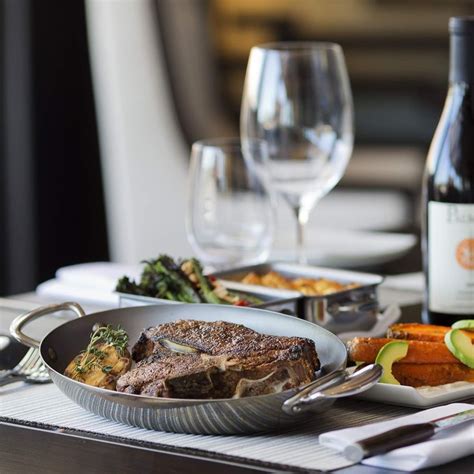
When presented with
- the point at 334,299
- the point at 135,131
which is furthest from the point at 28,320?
the point at 135,131

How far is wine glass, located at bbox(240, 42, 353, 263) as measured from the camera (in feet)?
5.08

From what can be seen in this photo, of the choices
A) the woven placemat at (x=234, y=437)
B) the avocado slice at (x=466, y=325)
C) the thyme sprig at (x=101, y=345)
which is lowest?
the woven placemat at (x=234, y=437)

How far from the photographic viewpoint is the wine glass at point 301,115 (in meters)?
1.55

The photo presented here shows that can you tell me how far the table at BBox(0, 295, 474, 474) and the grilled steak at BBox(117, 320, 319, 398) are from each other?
46 millimetres

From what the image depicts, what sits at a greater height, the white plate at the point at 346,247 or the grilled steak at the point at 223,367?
the grilled steak at the point at 223,367

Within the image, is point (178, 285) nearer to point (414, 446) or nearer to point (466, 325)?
point (466, 325)

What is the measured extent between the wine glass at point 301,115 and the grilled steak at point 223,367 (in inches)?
24.2

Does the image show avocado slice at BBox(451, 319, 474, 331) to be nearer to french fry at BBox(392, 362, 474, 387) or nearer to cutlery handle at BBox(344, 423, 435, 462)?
A: french fry at BBox(392, 362, 474, 387)

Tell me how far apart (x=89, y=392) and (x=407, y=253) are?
101 centimetres

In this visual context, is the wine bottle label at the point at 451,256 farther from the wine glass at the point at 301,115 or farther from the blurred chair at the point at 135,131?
the blurred chair at the point at 135,131

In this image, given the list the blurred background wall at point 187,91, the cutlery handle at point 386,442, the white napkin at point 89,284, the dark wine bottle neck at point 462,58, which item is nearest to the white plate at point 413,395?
the cutlery handle at point 386,442

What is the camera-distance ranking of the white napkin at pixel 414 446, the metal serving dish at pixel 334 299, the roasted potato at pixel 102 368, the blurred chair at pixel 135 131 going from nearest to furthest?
1. the white napkin at pixel 414 446
2. the roasted potato at pixel 102 368
3. the metal serving dish at pixel 334 299
4. the blurred chair at pixel 135 131

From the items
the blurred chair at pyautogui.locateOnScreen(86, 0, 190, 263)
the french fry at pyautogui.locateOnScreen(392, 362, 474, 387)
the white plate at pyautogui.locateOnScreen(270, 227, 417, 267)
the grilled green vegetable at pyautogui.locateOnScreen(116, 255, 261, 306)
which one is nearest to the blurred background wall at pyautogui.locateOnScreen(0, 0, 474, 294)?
the blurred chair at pyautogui.locateOnScreen(86, 0, 190, 263)

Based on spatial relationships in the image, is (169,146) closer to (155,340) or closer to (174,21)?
(174,21)
